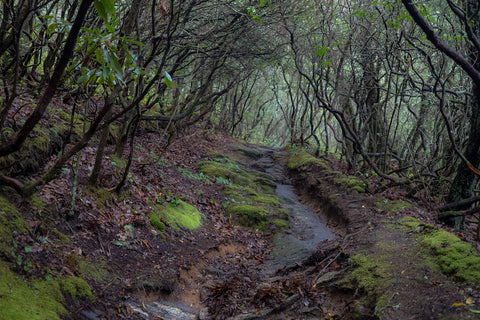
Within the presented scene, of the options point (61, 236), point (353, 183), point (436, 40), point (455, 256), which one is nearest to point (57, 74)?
point (61, 236)

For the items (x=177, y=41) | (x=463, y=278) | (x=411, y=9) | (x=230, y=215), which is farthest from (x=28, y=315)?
(x=177, y=41)

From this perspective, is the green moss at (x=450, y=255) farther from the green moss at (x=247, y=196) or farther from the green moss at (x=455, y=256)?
the green moss at (x=247, y=196)

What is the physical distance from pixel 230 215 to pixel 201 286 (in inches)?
133

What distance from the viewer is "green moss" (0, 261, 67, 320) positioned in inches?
98.8

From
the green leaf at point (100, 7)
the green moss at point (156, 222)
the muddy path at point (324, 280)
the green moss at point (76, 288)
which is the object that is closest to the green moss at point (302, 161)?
the muddy path at point (324, 280)

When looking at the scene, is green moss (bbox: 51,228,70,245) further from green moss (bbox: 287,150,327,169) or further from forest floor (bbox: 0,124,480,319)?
green moss (bbox: 287,150,327,169)

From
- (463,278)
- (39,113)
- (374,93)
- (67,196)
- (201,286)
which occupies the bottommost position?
(201,286)

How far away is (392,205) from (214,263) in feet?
15.9

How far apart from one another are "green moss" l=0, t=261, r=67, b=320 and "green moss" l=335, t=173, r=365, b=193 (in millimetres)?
8561

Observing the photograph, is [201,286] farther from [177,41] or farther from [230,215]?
[177,41]

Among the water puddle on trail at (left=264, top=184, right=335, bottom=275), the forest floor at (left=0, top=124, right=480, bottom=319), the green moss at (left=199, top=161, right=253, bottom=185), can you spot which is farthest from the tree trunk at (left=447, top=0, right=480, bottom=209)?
the green moss at (left=199, top=161, right=253, bottom=185)

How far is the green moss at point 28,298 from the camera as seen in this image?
2.51 m

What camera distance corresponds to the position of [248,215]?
864 cm

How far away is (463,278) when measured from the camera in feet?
13.0
